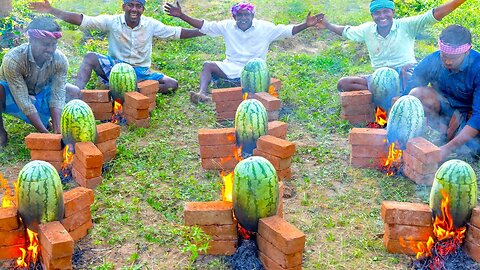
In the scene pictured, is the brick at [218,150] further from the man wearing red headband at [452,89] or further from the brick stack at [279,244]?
the man wearing red headband at [452,89]

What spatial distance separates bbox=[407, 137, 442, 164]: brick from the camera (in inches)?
247

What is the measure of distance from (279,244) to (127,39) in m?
5.55

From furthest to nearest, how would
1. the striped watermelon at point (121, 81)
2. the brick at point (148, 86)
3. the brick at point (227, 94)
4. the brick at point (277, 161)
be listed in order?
the brick at point (148, 86), the brick at point (227, 94), the striped watermelon at point (121, 81), the brick at point (277, 161)

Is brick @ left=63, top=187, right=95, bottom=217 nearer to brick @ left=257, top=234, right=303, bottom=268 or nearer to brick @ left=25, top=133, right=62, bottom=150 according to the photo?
brick @ left=25, top=133, right=62, bottom=150

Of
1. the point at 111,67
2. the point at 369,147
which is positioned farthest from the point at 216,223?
the point at 111,67

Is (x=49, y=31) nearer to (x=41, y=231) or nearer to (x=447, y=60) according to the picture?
(x=41, y=231)

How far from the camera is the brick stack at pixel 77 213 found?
17.3ft

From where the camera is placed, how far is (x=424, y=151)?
625 centimetres

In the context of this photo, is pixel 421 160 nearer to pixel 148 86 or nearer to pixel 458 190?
pixel 458 190

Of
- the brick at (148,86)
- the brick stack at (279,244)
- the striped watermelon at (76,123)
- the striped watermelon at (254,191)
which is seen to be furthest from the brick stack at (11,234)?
the brick at (148,86)

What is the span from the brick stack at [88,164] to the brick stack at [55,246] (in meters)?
1.45

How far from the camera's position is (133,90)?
8430mm

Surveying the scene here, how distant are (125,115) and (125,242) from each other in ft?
10.6

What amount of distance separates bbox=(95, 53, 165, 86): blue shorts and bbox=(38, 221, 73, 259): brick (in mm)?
4620
